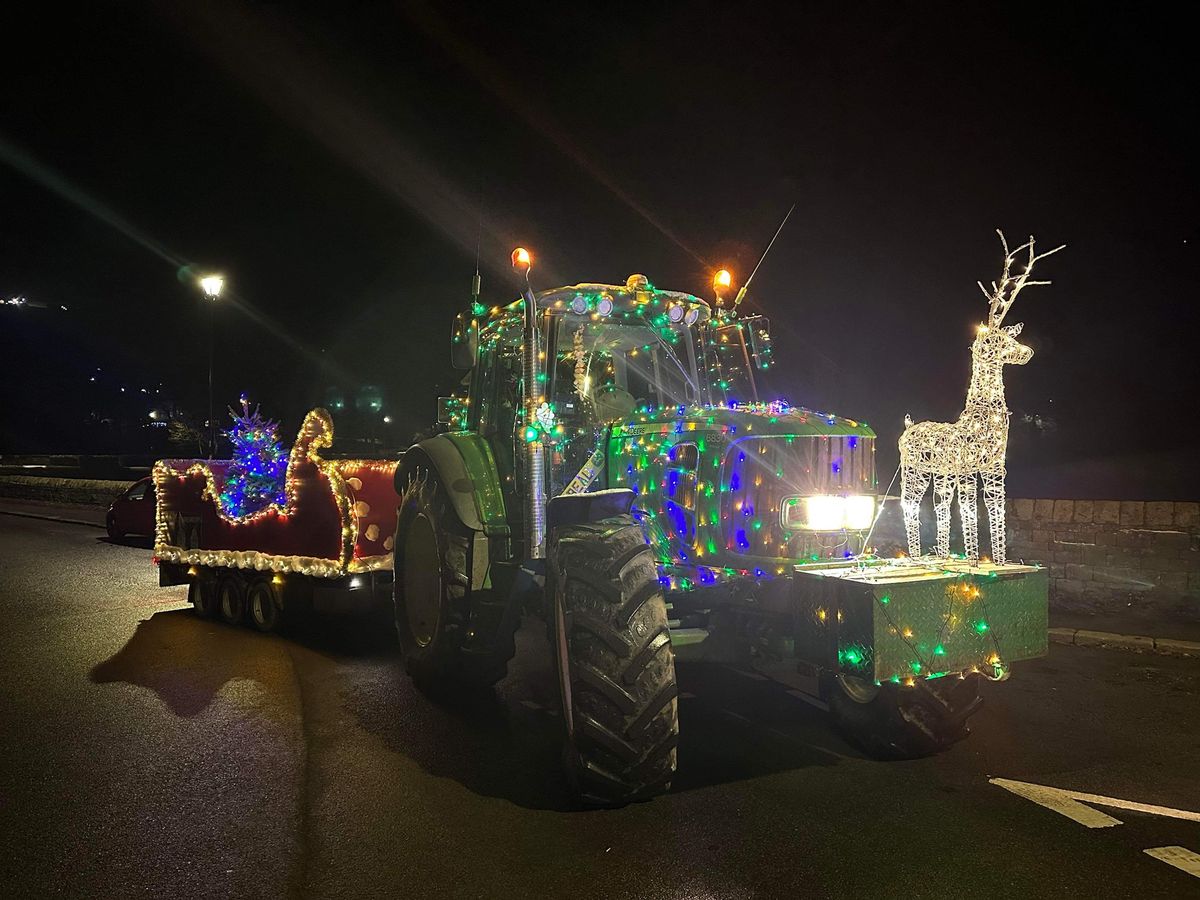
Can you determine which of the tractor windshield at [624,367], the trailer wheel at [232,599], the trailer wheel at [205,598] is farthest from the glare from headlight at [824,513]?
the trailer wheel at [205,598]

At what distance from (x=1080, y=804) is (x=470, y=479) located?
4348mm

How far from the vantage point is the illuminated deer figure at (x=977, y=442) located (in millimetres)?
6777

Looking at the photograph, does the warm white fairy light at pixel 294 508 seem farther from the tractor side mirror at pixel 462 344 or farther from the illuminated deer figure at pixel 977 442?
the illuminated deer figure at pixel 977 442

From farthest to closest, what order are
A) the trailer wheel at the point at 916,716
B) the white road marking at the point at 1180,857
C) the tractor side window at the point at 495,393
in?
1. the tractor side window at the point at 495,393
2. the trailer wheel at the point at 916,716
3. the white road marking at the point at 1180,857

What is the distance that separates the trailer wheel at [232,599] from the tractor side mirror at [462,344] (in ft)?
14.8

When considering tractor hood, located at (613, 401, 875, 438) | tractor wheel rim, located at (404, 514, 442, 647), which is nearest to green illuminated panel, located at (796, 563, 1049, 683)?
tractor hood, located at (613, 401, 875, 438)

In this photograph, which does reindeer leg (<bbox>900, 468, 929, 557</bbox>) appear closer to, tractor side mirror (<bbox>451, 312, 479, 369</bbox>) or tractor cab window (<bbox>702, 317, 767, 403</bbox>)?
tractor cab window (<bbox>702, 317, 767, 403</bbox>)

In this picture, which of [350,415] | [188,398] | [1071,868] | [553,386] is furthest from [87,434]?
[1071,868]

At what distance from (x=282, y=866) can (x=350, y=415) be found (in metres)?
28.9

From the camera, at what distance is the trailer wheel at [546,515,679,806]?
14.0ft

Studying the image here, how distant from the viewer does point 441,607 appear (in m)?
6.65

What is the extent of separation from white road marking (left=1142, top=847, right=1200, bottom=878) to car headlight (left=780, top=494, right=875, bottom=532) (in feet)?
7.12

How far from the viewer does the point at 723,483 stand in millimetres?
5164

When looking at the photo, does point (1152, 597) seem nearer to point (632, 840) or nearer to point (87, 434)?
point (632, 840)
